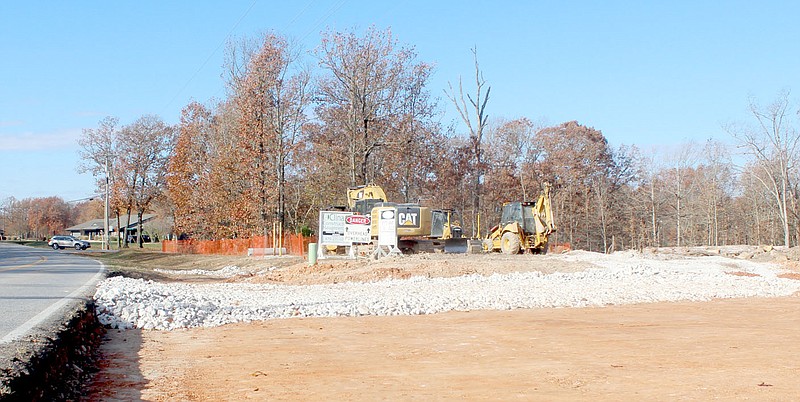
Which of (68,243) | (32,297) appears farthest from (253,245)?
(68,243)

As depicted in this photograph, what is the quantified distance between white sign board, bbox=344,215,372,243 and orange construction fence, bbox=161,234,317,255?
11006mm

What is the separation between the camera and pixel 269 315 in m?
15.9

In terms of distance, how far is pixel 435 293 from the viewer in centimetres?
2086

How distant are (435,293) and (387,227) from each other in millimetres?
12648

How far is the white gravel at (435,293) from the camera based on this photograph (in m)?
15.1

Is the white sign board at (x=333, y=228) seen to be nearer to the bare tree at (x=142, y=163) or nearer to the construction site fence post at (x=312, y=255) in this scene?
the construction site fence post at (x=312, y=255)

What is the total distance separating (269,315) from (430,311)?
3946 millimetres

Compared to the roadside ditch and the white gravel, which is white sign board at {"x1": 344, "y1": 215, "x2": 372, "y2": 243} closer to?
the white gravel

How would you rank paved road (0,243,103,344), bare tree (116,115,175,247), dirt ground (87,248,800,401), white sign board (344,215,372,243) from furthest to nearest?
bare tree (116,115,175,247) < white sign board (344,215,372,243) < paved road (0,243,103,344) < dirt ground (87,248,800,401)

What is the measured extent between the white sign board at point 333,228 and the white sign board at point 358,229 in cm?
16

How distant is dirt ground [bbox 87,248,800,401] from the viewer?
27.9ft

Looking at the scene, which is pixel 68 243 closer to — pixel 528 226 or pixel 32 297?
pixel 528 226

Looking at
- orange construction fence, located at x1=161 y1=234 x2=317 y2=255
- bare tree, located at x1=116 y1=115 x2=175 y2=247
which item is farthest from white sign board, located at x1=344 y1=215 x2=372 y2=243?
bare tree, located at x1=116 y1=115 x2=175 y2=247

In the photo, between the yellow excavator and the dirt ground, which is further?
the yellow excavator
